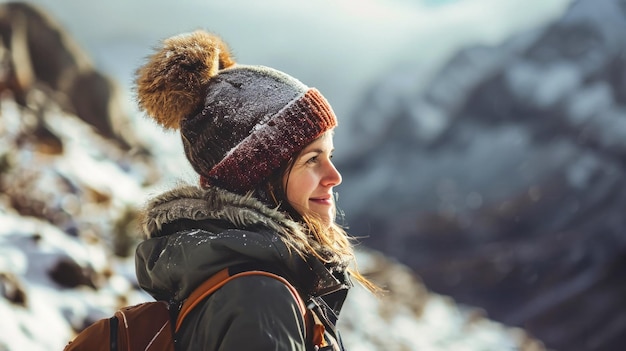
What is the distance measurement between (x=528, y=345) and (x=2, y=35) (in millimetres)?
5412

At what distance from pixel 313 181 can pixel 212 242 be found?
10.2 inches

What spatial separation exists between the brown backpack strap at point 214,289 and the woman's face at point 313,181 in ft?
0.75

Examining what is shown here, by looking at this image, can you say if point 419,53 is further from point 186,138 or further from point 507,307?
point 186,138

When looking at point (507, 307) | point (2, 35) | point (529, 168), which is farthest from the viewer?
point (529, 168)

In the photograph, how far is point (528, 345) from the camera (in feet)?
19.0

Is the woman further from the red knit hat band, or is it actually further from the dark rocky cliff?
the dark rocky cliff

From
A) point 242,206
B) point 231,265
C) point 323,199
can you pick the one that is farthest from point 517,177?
point 231,265

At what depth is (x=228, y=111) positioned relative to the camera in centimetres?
110

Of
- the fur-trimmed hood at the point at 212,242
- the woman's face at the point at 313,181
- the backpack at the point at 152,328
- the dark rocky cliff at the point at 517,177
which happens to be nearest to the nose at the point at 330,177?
the woman's face at the point at 313,181

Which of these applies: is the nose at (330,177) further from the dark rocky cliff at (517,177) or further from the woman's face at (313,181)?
the dark rocky cliff at (517,177)

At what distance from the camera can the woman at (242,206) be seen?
844 mm

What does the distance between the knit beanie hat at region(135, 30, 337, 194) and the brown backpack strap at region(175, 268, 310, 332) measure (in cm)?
25

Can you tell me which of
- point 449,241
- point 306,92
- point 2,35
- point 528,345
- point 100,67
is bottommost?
point 306,92

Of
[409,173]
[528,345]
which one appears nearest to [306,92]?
[528,345]
